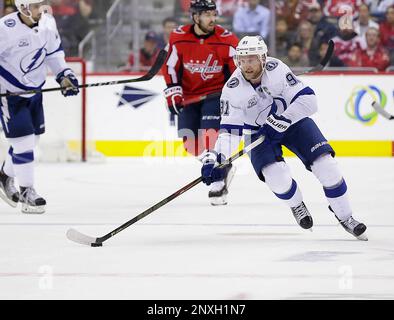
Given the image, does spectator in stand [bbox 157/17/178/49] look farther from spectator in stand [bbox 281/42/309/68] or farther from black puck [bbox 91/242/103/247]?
black puck [bbox 91/242/103/247]

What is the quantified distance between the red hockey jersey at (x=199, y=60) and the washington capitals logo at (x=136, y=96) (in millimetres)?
3394

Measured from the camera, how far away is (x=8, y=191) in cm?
680

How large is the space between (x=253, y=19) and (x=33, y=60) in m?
4.77

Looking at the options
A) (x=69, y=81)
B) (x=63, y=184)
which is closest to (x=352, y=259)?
(x=69, y=81)

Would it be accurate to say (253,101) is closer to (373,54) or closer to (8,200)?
(8,200)

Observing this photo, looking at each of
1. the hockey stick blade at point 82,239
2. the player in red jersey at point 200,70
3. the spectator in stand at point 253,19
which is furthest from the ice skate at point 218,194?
the spectator in stand at point 253,19

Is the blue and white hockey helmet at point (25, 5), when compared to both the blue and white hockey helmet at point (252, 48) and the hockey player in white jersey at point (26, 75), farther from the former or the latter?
the blue and white hockey helmet at point (252, 48)

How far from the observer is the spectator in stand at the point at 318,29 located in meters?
11.0

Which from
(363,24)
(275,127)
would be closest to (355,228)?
(275,127)

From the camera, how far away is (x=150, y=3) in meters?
11.5

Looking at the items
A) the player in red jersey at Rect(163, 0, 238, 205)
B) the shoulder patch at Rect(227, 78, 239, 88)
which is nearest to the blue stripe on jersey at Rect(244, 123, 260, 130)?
the shoulder patch at Rect(227, 78, 239, 88)

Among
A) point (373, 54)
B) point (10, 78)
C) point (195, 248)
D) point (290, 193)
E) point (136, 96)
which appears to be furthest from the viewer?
point (373, 54)
